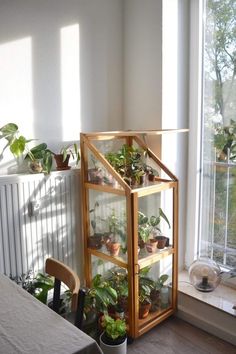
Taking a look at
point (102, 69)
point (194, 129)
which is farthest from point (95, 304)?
point (102, 69)

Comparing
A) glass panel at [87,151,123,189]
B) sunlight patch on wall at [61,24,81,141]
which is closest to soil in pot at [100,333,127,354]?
glass panel at [87,151,123,189]

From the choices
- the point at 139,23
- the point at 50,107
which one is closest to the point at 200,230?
the point at 50,107

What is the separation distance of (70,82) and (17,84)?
401 mm

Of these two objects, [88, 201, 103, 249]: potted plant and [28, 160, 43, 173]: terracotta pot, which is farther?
[88, 201, 103, 249]: potted plant

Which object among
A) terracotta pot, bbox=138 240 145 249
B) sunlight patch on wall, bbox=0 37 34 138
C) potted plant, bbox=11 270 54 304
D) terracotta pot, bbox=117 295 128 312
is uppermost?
sunlight patch on wall, bbox=0 37 34 138

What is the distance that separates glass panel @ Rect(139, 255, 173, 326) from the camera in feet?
7.26

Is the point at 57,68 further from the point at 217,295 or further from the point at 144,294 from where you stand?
the point at 217,295

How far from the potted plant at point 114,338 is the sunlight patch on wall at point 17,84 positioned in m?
1.30

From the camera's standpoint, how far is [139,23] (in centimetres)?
251

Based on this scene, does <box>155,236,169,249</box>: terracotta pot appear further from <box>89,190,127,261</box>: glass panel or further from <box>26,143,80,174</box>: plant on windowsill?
<box>26,143,80,174</box>: plant on windowsill

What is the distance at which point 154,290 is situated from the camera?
2340mm

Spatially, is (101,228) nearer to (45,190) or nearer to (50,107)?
(45,190)

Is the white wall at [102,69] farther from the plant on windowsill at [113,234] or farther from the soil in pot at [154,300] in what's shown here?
the plant on windowsill at [113,234]

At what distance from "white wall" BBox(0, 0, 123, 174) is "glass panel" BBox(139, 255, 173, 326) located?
1.13 metres
